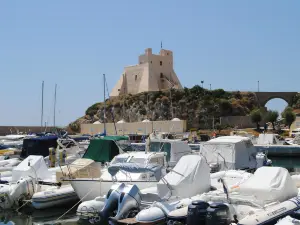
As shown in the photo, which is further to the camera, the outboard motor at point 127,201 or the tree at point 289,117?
the tree at point 289,117

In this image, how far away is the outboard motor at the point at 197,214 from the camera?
31.3 ft

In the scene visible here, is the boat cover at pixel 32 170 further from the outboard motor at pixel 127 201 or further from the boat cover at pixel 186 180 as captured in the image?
the boat cover at pixel 186 180

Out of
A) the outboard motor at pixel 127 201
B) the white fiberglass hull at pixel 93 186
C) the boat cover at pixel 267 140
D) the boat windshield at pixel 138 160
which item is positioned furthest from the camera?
the boat cover at pixel 267 140

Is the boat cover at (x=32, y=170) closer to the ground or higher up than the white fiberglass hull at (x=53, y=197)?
higher up

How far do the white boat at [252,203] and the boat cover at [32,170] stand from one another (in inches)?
274

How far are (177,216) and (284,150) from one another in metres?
26.4

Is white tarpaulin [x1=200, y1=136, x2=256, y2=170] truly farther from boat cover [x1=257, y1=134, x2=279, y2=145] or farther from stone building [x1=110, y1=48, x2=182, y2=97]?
stone building [x1=110, y1=48, x2=182, y2=97]

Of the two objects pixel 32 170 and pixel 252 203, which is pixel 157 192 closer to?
pixel 252 203

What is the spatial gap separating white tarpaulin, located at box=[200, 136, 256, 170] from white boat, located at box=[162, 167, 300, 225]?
249 inches

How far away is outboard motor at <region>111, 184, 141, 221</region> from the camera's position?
35.8 feet

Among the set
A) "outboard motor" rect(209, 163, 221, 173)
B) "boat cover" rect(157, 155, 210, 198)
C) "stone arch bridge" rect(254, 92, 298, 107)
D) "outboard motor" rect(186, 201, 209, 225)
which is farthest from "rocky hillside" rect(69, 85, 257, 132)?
"outboard motor" rect(186, 201, 209, 225)

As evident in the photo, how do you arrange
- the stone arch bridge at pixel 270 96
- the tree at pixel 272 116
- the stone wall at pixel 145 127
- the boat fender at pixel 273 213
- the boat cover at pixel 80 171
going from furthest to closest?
the stone arch bridge at pixel 270 96
the tree at pixel 272 116
the stone wall at pixel 145 127
the boat cover at pixel 80 171
the boat fender at pixel 273 213

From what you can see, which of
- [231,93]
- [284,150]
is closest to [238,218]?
[284,150]

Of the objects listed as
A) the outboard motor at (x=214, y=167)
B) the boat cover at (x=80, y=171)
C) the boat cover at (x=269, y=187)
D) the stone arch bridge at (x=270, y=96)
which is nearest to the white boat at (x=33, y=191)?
the boat cover at (x=80, y=171)
